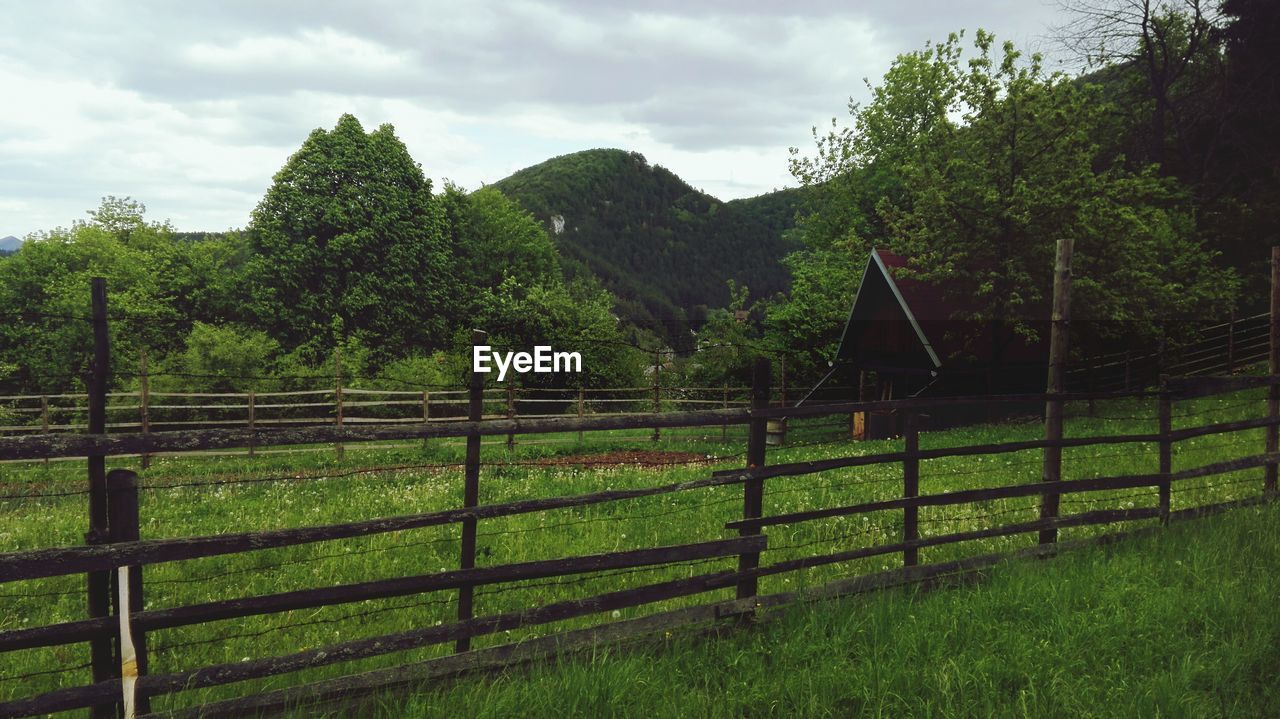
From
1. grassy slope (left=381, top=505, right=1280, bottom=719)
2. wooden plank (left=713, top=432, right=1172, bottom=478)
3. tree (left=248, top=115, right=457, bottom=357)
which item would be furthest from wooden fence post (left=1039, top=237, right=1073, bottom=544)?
tree (left=248, top=115, right=457, bottom=357)

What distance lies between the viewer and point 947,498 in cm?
627

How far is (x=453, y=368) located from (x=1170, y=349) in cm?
2783

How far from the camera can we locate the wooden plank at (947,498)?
534 centimetres

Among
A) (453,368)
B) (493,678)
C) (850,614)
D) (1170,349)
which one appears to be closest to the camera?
(493,678)

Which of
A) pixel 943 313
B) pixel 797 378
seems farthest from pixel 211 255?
pixel 943 313

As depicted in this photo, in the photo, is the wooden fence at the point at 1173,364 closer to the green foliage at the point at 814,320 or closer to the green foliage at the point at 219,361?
the green foliage at the point at 814,320

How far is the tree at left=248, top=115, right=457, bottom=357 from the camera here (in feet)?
106

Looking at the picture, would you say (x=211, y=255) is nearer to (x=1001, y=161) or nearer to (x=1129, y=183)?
(x=1001, y=161)

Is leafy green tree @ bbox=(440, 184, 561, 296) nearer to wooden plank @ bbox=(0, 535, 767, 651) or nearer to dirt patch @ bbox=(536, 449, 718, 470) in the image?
dirt patch @ bbox=(536, 449, 718, 470)

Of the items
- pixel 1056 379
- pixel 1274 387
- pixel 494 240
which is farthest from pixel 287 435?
pixel 494 240

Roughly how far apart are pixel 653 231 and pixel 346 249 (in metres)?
108

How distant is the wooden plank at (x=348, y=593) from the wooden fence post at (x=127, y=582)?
0.27ft

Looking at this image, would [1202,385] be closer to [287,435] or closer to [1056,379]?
[1056,379]

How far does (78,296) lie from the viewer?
1409 inches
